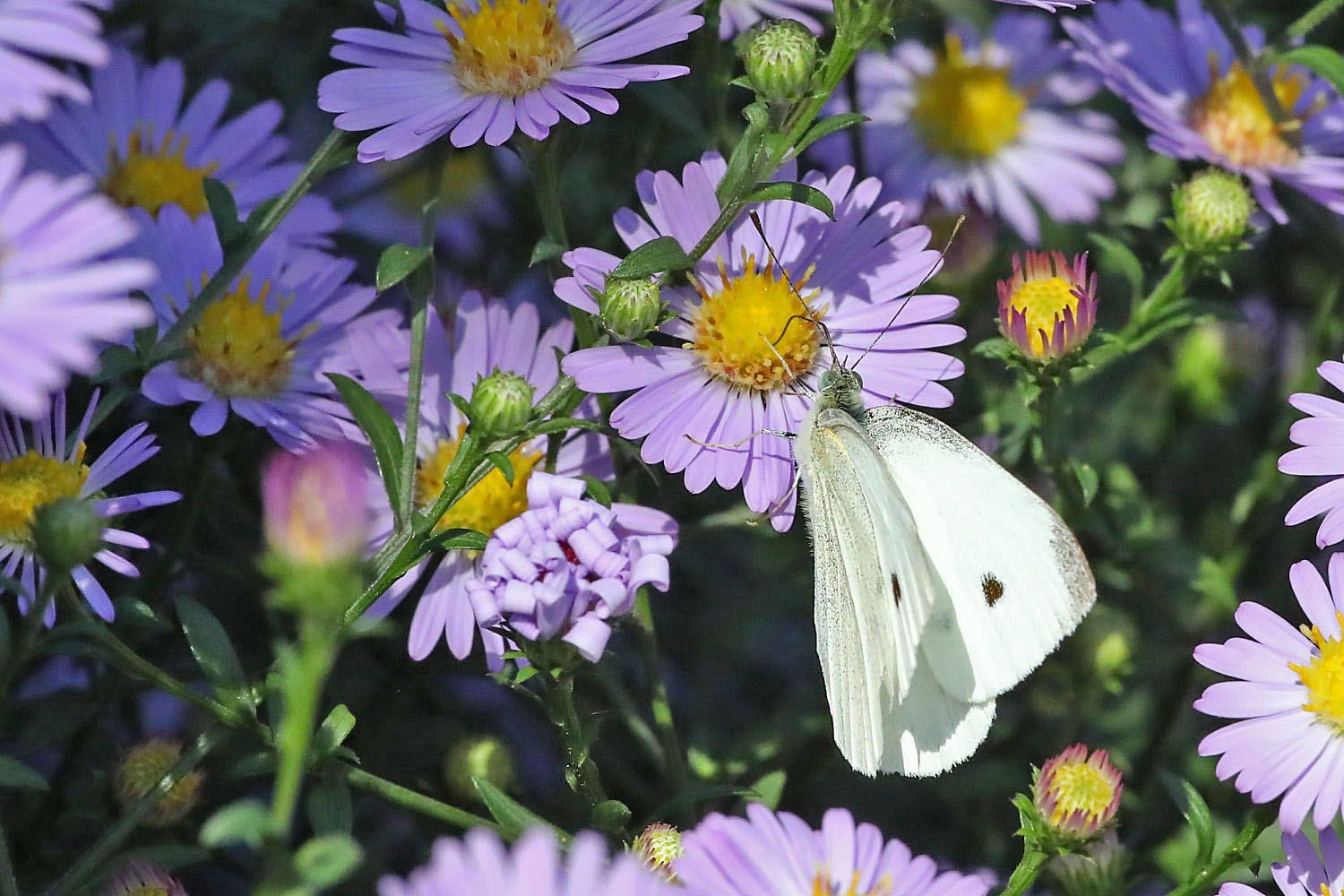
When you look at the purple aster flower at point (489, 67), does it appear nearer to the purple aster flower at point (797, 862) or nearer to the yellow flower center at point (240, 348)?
the yellow flower center at point (240, 348)

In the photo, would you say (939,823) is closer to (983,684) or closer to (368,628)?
(983,684)

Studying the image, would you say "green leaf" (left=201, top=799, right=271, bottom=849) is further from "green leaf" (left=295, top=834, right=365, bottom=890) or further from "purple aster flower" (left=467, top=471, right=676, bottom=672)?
"purple aster flower" (left=467, top=471, right=676, bottom=672)

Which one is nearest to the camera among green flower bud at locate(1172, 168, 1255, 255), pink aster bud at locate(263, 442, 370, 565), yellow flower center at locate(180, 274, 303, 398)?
pink aster bud at locate(263, 442, 370, 565)

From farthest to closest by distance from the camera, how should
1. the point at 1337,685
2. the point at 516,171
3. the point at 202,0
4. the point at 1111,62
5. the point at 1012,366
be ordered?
the point at 516,171, the point at 1111,62, the point at 202,0, the point at 1012,366, the point at 1337,685

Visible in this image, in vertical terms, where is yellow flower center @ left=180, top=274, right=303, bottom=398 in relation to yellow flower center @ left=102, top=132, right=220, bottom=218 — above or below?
below

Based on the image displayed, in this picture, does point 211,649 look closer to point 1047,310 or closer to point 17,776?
point 17,776

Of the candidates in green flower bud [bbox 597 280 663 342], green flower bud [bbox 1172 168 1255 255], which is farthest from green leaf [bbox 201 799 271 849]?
green flower bud [bbox 1172 168 1255 255]

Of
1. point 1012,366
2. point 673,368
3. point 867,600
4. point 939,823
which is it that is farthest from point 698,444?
point 939,823
